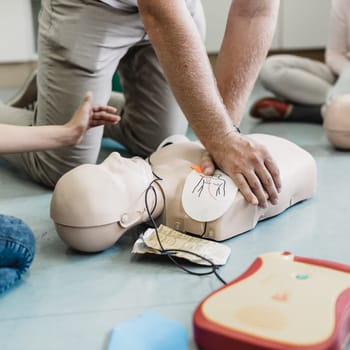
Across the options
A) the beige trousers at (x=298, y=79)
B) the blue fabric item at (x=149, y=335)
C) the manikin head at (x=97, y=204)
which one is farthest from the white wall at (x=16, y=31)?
the blue fabric item at (x=149, y=335)

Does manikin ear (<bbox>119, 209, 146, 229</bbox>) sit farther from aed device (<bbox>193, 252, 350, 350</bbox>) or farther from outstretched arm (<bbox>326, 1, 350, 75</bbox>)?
outstretched arm (<bbox>326, 1, 350, 75</bbox>)

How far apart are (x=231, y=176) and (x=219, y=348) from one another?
0.42 m

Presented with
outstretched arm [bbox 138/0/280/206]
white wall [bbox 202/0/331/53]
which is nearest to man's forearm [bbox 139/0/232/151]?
outstretched arm [bbox 138/0/280/206]

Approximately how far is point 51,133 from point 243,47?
455 millimetres

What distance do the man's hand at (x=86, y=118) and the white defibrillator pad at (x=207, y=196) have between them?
0.20 m

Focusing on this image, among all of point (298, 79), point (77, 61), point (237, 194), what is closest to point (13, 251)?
point (237, 194)

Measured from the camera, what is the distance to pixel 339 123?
5.69ft

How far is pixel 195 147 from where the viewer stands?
4.30ft

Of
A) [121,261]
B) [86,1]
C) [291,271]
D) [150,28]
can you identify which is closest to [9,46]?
[86,1]

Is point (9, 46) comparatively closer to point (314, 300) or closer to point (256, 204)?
point (256, 204)

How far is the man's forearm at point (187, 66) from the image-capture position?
1212 millimetres

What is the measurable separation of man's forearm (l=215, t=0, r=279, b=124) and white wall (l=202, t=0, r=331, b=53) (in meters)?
1.44

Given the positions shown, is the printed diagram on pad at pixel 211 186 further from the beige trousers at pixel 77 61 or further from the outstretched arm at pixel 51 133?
the beige trousers at pixel 77 61

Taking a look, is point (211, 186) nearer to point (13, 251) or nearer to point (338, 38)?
point (13, 251)
